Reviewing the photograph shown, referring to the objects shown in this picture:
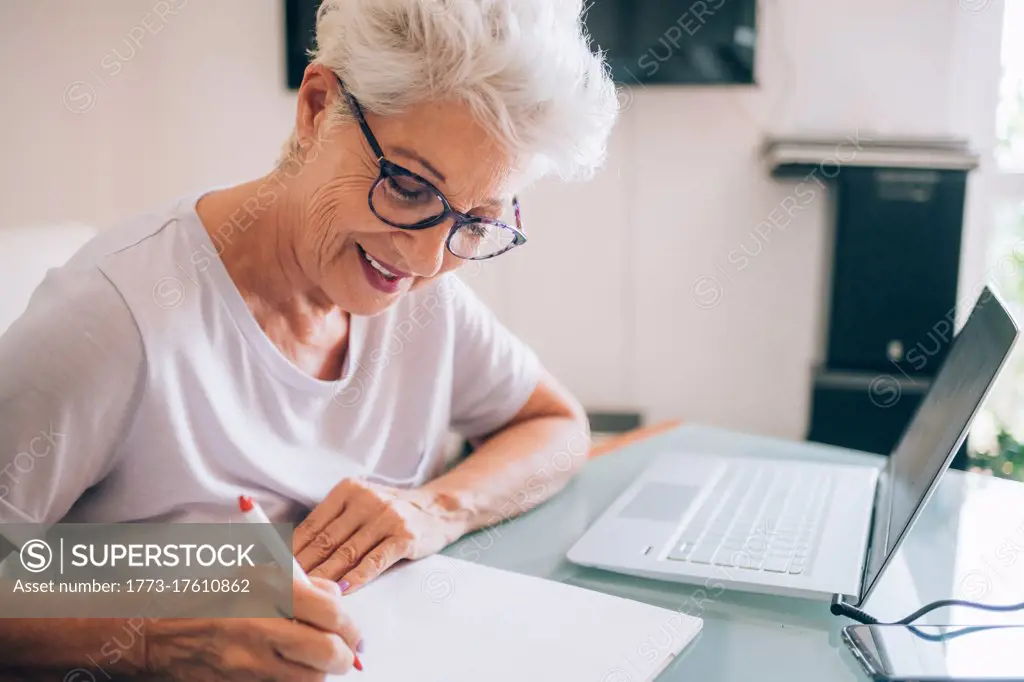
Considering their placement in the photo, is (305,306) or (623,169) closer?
(305,306)

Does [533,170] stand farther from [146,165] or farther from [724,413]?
[146,165]

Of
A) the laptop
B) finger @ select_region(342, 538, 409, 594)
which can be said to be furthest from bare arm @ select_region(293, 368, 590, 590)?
the laptop

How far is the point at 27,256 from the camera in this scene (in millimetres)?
1473

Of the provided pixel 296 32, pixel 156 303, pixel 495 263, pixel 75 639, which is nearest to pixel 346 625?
pixel 75 639

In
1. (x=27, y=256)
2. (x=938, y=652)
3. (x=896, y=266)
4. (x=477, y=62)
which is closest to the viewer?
(x=938, y=652)

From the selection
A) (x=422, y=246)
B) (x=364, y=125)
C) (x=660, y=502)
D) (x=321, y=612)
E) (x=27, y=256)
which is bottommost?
(x=660, y=502)

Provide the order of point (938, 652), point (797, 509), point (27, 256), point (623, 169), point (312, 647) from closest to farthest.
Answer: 1. point (312, 647)
2. point (938, 652)
3. point (797, 509)
4. point (27, 256)
5. point (623, 169)

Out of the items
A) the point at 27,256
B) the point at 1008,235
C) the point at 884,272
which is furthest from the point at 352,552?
the point at 1008,235

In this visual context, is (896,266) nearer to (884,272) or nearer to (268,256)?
(884,272)

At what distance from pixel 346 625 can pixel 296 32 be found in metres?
2.34

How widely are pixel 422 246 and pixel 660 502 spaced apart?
0.46 metres

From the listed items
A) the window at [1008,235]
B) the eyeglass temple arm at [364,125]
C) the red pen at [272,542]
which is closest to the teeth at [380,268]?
the eyeglass temple arm at [364,125]

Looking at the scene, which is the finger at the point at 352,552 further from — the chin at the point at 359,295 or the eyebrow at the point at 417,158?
the eyebrow at the point at 417,158

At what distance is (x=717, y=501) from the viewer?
116cm
